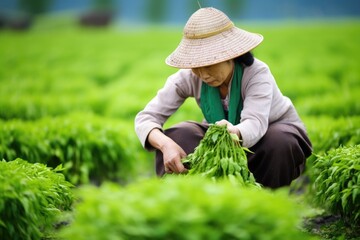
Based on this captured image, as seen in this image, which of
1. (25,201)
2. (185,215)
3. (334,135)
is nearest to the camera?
(185,215)

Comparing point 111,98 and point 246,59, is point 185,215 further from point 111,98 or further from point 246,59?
point 111,98

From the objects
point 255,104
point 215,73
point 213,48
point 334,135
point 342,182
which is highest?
point 213,48

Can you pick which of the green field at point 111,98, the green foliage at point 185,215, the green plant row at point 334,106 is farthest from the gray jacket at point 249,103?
the green plant row at point 334,106

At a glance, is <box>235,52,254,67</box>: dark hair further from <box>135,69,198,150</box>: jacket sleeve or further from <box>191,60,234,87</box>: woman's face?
<box>135,69,198,150</box>: jacket sleeve

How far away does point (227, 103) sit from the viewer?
3.41 metres

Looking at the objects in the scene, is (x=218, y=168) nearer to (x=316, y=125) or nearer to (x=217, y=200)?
(x=217, y=200)

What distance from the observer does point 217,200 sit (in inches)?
76.3

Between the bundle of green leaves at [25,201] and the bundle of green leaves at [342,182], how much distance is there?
1.48 metres

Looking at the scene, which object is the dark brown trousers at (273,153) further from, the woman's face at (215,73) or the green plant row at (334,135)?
the green plant row at (334,135)

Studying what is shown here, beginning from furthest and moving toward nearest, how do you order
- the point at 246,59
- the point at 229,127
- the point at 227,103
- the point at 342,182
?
the point at 227,103 → the point at 246,59 → the point at 342,182 → the point at 229,127

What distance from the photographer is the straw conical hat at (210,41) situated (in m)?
3.06

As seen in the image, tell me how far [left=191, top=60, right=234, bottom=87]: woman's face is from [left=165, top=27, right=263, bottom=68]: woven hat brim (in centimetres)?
10

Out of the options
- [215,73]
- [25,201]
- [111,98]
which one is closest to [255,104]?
[215,73]

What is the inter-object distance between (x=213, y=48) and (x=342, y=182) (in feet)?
3.32
